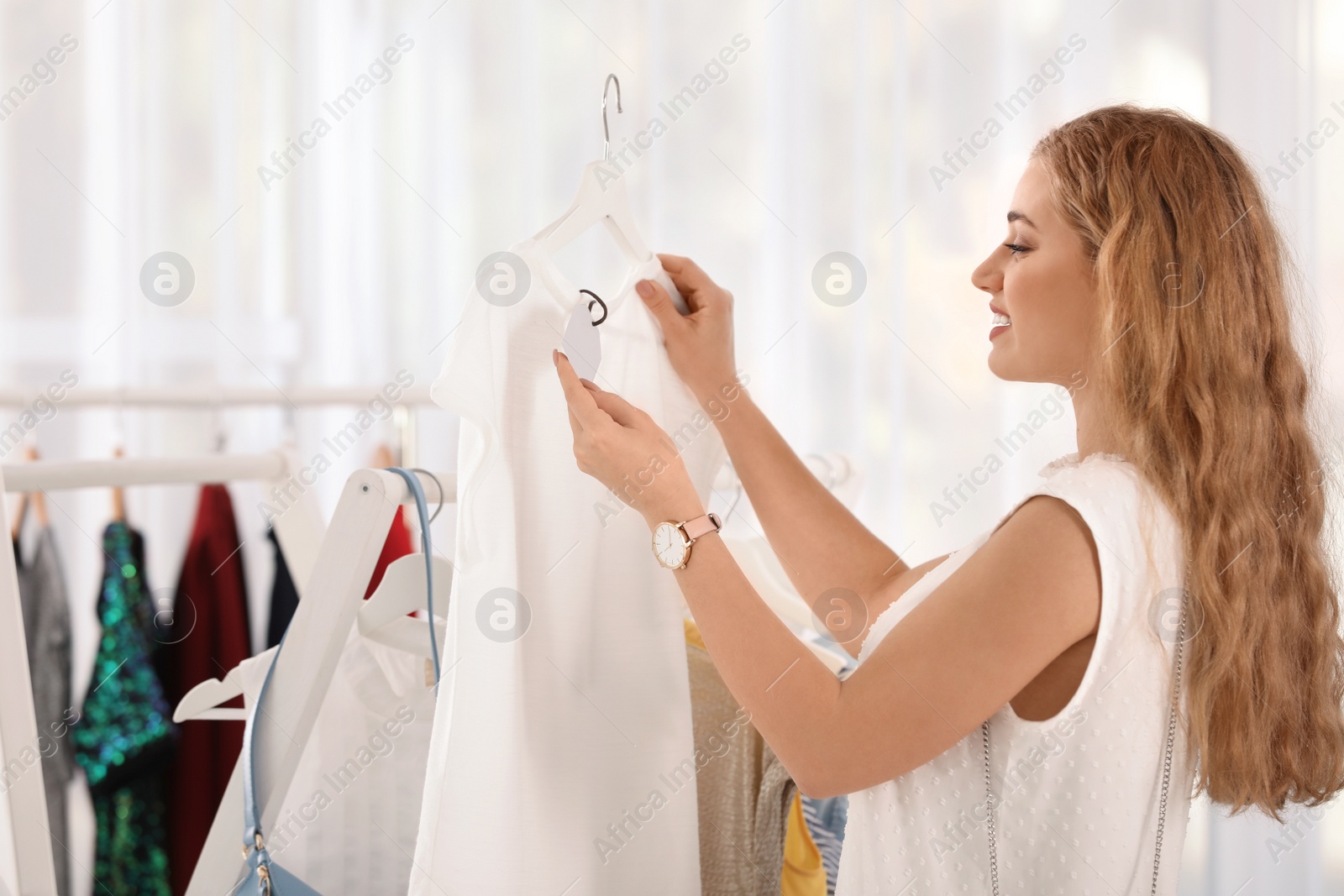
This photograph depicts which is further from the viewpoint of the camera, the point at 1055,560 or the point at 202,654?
the point at 202,654

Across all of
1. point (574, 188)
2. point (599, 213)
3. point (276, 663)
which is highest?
point (574, 188)

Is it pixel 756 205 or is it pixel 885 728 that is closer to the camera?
pixel 885 728

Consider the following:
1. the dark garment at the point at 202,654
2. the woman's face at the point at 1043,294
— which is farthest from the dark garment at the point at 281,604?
the woman's face at the point at 1043,294

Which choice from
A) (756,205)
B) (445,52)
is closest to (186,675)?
(445,52)

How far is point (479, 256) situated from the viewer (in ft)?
6.27

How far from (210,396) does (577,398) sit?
2.15ft

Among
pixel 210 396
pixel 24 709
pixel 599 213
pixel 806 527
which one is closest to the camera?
pixel 24 709

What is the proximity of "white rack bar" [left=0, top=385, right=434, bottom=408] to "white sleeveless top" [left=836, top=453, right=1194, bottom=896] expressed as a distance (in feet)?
2.16

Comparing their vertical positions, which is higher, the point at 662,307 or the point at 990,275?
the point at 662,307

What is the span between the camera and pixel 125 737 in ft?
4.01

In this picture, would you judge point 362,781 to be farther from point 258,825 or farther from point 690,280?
point 690,280

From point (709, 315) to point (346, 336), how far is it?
1085mm

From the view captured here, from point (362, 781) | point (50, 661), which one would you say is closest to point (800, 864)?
point (362, 781)

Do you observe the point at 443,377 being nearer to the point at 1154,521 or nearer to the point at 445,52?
the point at 1154,521
